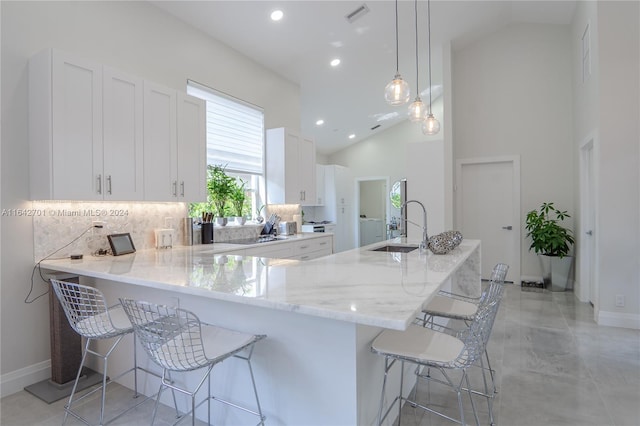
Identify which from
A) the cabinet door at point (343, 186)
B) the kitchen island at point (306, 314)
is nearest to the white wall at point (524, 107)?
the cabinet door at point (343, 186)

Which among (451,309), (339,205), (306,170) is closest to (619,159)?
(451,309)

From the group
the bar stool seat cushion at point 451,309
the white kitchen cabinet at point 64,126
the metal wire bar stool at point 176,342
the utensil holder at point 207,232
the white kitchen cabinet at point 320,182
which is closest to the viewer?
the metal wire bar stool at point 176,342

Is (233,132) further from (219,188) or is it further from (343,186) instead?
(343,186)

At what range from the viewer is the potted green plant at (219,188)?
13.2ft

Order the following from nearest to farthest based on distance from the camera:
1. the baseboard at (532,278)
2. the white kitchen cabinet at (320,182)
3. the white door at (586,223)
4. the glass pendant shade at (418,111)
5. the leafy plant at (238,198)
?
the glass pendant shade at (418,111)
the leafy plant at (238,198)
the white door at (586,223)
the baseboard at (532,278)
the white kitchen cabinet at (320,182)

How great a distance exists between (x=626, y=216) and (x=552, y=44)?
3.14m

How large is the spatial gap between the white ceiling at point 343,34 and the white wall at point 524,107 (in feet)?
0.94

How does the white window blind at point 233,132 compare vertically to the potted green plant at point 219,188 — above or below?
above

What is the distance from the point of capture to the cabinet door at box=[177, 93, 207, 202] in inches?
131

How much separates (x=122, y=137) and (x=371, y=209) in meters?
→ 7.71

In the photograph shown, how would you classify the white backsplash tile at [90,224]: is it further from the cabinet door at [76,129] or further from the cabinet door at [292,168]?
the cabinet door at [292,168]

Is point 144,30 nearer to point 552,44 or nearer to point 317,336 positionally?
point 317,336

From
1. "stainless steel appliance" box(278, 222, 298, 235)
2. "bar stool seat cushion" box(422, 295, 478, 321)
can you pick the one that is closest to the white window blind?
"stainless steel appliance" box(278, 222, 298, 235)

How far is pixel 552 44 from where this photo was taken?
5.43 m
